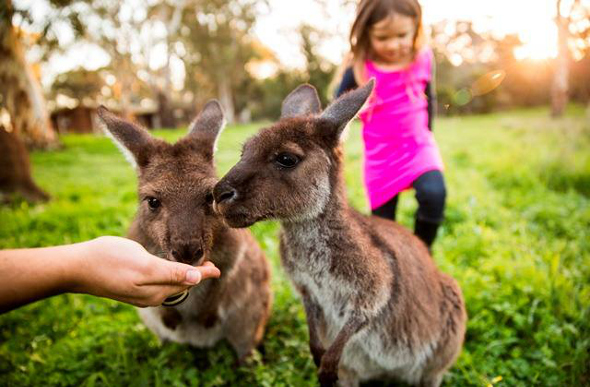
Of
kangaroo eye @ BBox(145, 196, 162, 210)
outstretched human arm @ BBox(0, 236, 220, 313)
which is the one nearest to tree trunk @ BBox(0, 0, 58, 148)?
kangaroo eye @ BBox(145, 196, 162, 210)

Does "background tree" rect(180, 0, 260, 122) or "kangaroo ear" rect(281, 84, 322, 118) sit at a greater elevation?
"background tree" rect(180, 0, 260, 122)

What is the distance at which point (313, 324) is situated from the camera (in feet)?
7.69

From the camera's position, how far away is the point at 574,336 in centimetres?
284

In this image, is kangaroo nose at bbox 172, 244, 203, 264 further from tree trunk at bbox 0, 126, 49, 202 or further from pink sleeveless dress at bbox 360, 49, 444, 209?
tree trunk at bbox 0, 126, 49, 202

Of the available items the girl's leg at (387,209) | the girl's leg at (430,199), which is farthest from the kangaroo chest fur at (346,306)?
the girl's leg at (387,209)

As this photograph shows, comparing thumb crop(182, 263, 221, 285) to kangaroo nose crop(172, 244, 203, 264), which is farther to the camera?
kangaroo nose crop(172, 244, 203, 264)

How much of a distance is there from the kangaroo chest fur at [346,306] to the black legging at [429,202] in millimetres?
970

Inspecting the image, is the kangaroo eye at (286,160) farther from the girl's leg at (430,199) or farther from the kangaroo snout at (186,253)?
the girl's leg at (430,199)

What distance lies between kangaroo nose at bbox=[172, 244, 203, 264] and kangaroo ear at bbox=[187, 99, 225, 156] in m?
0.83

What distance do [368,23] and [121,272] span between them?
2755mm

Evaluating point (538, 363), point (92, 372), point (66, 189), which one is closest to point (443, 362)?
point (538, 363)

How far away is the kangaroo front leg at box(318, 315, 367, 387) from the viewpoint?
2113 mm

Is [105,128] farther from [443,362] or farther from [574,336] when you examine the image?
[574,336]

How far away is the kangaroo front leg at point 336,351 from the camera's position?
2113mm
